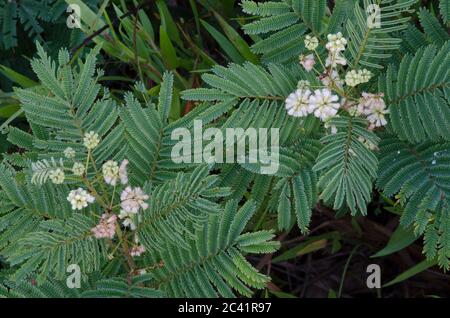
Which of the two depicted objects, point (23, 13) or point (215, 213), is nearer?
point (215, 213)

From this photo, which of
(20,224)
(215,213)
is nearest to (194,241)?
(215,213)

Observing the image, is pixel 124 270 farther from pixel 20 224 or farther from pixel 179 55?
pixel 179 55

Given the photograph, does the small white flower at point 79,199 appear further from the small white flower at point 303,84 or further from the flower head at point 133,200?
the small white flower at point 303,84

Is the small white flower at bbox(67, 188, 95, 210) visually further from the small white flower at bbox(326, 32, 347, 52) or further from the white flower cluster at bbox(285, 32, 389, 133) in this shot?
the small white flower at bbox(326, 32, 347, 52)

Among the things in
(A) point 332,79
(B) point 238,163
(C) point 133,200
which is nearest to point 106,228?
(C) point 133,200

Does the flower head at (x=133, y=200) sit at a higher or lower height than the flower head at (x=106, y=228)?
higher

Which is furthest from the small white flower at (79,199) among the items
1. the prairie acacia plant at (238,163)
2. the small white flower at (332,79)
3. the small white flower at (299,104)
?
the small white flower at (332,79)

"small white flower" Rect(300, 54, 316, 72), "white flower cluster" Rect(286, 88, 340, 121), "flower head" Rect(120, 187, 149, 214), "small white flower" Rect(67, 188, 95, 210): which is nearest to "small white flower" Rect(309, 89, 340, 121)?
"white flower cluster" Rect(286, 88, 340, 121)
